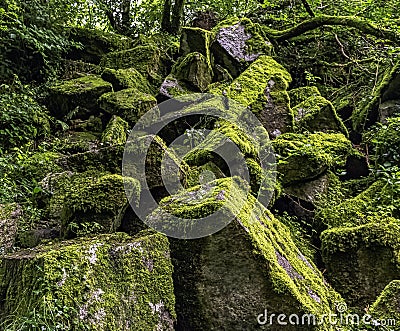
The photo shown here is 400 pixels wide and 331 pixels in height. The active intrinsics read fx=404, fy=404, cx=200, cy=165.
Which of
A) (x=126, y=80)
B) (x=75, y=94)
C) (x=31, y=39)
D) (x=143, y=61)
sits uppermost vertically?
(x=31, y=39)

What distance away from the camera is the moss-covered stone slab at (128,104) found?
23.4ft

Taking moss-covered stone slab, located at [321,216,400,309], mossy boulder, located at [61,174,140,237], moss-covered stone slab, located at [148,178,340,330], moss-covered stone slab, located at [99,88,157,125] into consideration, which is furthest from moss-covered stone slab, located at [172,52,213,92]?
moss-covered stone slab, located at [148,178,340,330]

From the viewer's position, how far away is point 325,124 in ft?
23.7

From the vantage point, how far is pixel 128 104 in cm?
720

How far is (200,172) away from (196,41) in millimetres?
4611

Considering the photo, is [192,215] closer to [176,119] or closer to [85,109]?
[176,119]

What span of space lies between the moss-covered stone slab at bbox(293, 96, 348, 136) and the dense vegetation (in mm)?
23

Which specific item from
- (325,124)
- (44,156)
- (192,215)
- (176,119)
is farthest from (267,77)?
(192,215)

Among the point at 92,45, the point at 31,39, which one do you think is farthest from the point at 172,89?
the point at 92,45

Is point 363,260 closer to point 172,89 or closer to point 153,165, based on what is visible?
point 153,165

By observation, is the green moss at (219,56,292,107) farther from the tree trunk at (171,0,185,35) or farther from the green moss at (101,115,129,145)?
the tree trunk at (171,0,185,35)

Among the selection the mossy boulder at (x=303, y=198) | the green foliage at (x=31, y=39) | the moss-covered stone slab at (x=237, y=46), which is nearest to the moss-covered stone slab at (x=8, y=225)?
the mossy boulder at (x=303, y=198)

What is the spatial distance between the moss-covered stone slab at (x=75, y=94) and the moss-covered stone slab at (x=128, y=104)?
1.27ft

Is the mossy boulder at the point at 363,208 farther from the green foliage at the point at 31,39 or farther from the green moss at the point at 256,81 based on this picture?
the green foliage at the point at 31,39
